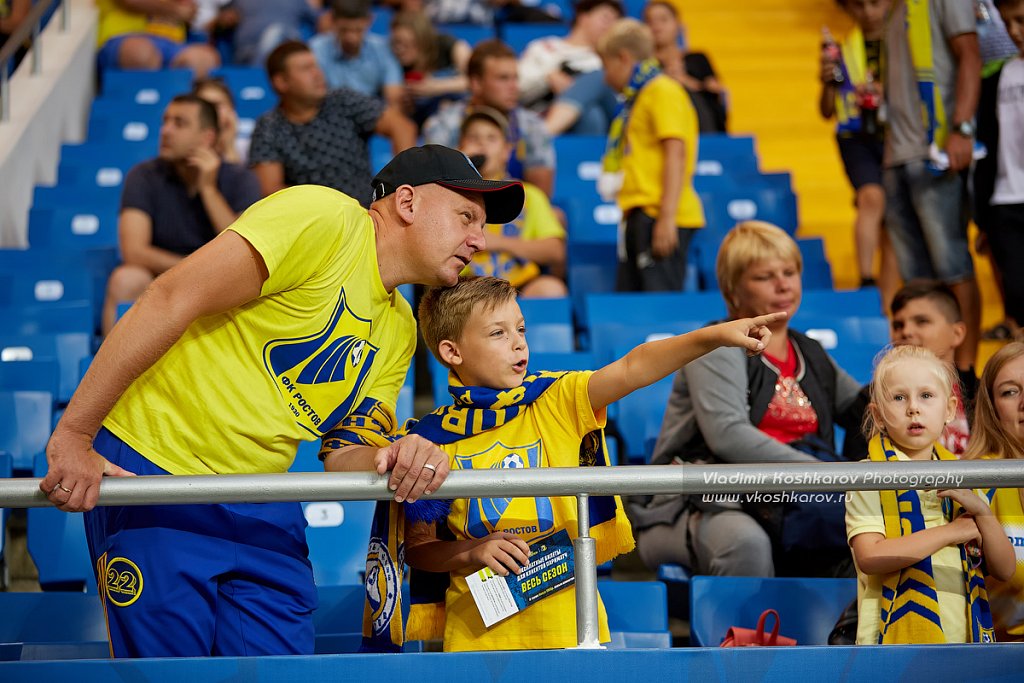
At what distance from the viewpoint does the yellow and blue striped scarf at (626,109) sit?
5424mm

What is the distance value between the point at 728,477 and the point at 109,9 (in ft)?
21.7

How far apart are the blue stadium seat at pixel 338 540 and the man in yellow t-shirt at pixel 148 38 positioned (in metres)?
4.54

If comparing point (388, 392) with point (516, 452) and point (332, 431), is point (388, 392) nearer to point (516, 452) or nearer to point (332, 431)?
point (332, 431)

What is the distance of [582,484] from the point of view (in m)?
2.10

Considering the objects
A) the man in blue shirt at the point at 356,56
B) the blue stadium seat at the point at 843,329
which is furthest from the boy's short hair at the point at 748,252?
the man in blue shirt at the point at 356,56

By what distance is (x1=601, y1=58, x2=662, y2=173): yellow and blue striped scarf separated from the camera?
5.42 m

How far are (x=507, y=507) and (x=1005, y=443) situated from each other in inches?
44.9

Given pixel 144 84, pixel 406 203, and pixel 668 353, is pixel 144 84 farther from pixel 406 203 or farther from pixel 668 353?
pixel 668 353

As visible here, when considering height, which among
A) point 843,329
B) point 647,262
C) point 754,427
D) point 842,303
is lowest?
point 754,427

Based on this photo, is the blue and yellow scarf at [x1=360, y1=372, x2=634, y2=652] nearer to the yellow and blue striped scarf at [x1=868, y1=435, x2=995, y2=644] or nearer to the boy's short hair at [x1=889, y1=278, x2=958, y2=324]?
the yellow and blue striped scarf at [x1=868, y1=435, x2=995, y2=644]

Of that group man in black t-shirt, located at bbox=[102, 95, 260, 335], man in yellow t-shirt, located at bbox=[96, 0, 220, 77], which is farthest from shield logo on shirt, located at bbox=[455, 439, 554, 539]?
man in yellow t-shirt, located at bbox=[96, 0, 220, 77]

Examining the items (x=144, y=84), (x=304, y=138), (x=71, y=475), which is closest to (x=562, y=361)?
(x=304, y=138)

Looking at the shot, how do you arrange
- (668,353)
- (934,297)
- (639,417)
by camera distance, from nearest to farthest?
(668,353)
(934,297)
(639,417)

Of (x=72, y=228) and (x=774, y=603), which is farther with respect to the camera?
(x=72, y=228)
